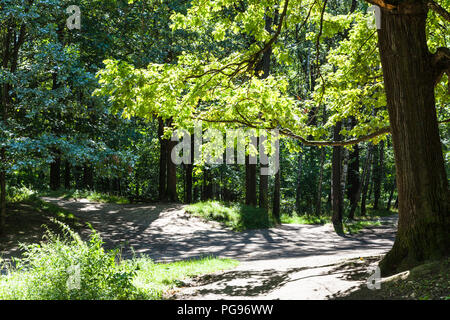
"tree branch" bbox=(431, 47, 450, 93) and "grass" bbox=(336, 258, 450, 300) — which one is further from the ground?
"tree branch" bbox=(431, 47, 450, 93)

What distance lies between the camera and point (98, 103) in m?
14.1

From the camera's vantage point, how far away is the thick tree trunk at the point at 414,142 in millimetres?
5352

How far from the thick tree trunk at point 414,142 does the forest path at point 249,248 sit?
903 mm

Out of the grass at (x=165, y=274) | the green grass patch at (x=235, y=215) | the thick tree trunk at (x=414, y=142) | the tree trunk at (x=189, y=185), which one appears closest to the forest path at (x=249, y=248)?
the grass at (x=165, y=274)

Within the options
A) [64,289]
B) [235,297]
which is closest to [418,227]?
[235,297]

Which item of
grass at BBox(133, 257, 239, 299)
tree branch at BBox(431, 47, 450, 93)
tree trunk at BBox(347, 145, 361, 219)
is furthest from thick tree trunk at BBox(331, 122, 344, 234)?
tree branch at BBox(431, 47, 450, 93)

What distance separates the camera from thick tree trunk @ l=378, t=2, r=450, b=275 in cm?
535

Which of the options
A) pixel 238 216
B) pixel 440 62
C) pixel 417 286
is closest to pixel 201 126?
pixel 440 62

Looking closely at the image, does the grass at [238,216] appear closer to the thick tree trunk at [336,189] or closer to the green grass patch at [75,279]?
the thick tree trunk at [336,189]

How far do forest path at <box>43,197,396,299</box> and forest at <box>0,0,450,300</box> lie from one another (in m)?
0.10

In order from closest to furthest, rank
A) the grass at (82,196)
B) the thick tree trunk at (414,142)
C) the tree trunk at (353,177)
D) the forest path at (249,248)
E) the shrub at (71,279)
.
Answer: the shrub at (71,279), the thick tree trunk at (414,142), the forest path at (249,248), the grass at (82,196), the tree trunk at (353,177)

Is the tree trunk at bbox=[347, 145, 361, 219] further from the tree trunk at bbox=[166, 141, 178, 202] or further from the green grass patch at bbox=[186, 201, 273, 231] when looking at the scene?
the tree trunk at bbox=[166, 141, 178, 202]

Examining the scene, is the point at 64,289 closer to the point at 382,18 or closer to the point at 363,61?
the point at 382,18

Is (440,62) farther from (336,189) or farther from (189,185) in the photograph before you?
(189,185)
